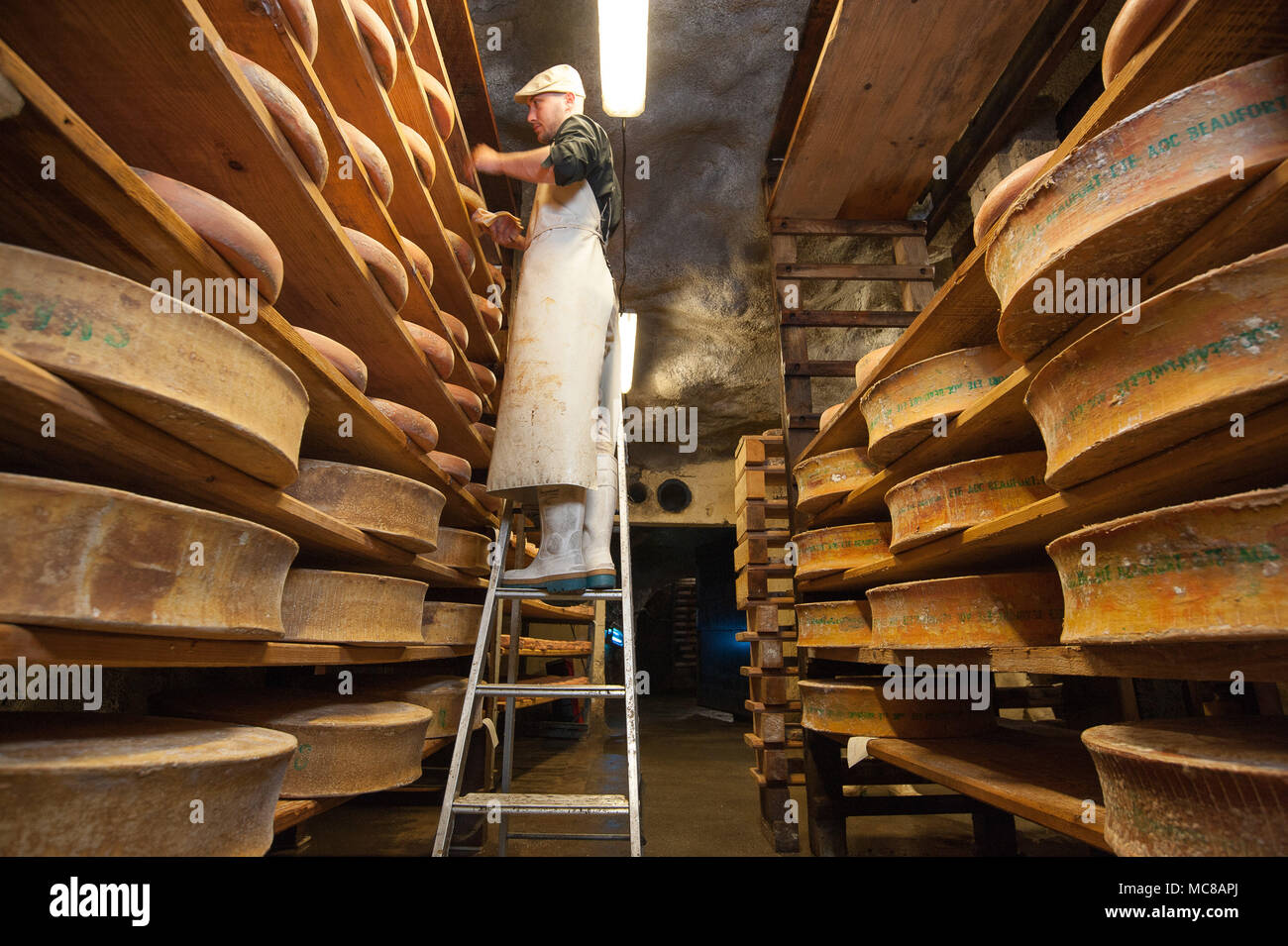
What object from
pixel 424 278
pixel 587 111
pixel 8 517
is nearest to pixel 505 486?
pixel 424 278

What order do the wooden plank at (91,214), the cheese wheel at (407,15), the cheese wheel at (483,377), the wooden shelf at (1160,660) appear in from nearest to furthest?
the wooden plank at (91,214)
the wooden shelf at (1160,660)
the cheese wheel at (407,15)
the cheese wheel at (483,377)

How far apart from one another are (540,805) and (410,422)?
1.34 meters

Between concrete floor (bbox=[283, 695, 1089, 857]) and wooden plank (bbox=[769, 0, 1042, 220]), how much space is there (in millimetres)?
3559

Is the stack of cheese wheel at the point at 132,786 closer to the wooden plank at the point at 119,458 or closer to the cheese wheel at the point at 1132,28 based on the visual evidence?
the wooden plank at the point at 119,458

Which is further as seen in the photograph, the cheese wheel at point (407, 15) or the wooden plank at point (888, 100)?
the wooden plank at point (888, 100)

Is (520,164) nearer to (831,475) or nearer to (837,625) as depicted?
(831,475)

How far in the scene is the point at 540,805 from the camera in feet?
6.16

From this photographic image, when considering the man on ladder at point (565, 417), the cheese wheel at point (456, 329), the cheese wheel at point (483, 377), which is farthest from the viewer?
the cheese wheel at point (483, 377)

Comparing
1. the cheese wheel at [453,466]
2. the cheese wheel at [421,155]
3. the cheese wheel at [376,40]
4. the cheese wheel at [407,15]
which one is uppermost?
the cheese wheel at [407,15]

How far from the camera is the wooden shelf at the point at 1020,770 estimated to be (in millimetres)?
1466

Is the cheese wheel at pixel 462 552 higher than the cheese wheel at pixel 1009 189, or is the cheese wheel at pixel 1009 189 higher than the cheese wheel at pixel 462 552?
the cheese wheel at pixel 1009 189

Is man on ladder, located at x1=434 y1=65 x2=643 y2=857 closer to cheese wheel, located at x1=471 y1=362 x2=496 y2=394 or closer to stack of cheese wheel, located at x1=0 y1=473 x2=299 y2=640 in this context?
stack of cheese wheel, located at x1=0 y1=473 x2=299 y2=640

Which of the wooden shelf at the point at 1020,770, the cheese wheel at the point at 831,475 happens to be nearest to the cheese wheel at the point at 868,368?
the cheese wheel at the point at 831,475

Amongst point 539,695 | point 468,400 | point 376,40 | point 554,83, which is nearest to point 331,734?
point 539,695
